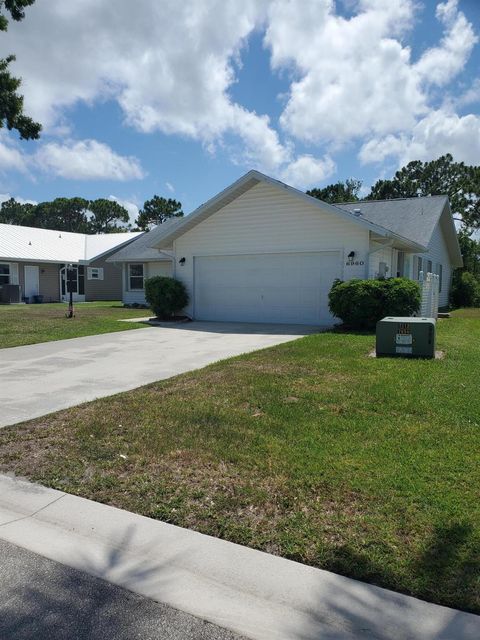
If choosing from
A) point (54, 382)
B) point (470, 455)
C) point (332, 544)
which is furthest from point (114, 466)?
point (54, 382)

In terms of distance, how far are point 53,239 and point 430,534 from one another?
102ft

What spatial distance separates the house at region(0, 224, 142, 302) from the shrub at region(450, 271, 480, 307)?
19.7 meters

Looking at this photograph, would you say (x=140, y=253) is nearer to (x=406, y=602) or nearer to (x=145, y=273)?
(x=145, y=273)

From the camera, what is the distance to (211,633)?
2.37m

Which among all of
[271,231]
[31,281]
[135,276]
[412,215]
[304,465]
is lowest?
[304,465]

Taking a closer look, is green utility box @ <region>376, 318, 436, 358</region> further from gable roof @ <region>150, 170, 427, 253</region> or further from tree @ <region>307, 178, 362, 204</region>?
tree @ <region>307, 178, 362, 204</region>

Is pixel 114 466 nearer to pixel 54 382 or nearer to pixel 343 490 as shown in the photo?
pixel 343 490

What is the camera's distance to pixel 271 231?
52.6 feet

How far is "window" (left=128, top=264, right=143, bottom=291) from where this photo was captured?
85.3 ft

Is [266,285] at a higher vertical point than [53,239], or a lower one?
lower

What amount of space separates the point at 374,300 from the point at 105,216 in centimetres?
6454

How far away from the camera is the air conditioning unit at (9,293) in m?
25.5

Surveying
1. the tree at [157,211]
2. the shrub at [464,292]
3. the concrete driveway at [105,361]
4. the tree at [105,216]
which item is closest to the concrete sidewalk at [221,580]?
the concrete driveway at [105,361]

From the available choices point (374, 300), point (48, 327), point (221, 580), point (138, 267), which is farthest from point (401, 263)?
point (221, 580)
